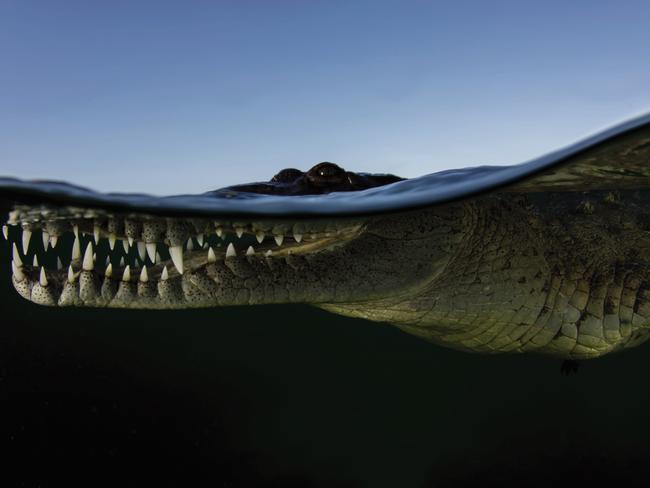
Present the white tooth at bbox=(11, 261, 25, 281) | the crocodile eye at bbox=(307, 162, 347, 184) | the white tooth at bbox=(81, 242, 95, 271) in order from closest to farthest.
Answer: the white tooth at bbox=(81, 242, 95, 271)
the white tooth at bbox=(11, 261, 25, 281)
the crocodile eye at bbox=(307, 162, 347, 184)

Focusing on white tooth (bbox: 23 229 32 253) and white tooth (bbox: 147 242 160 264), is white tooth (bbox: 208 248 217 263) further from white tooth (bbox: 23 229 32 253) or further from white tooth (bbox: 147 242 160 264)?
white tooth (bbox: 23 229 32 253)

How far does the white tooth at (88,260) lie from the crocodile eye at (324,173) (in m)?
1.61

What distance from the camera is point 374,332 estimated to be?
79.0 feet

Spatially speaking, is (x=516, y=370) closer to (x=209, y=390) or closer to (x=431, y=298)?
(x=209, y=390)

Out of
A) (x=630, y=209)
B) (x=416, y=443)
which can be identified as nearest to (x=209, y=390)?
(x=416, y=443)

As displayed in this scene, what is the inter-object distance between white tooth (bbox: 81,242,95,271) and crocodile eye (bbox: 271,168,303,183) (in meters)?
1.51

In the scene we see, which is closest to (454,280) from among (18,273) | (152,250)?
(152,250)

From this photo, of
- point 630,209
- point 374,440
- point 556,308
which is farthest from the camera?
point 374,440

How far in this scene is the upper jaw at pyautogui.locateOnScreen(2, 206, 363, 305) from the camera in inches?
115

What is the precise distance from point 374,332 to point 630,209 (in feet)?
66.0

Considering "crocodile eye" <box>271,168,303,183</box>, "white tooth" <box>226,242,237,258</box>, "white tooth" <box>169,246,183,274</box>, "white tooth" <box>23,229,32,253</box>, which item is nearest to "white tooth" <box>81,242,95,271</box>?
"white tooth" <box>169,246,183,274</box>

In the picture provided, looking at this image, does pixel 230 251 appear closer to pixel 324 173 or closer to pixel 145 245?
pixel 145 245

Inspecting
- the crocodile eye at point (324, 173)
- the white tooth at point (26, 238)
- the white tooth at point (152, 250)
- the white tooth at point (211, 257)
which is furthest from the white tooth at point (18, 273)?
the crocodile eye at point (324, 173)

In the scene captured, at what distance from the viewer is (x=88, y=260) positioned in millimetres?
2875
